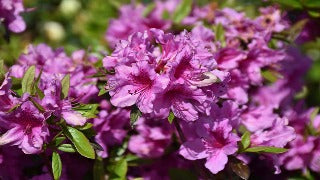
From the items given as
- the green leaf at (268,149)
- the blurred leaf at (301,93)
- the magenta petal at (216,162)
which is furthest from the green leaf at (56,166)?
the blurred leaf at (301,93)

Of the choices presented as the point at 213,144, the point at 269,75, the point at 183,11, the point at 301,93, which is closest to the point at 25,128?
the point at 213,144

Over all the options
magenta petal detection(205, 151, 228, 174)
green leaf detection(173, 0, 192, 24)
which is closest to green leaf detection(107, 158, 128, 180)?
magenta petal detection(205, 151, 228, 174)

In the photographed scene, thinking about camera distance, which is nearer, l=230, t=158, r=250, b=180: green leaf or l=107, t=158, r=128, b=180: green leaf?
l=230, t=158, r=250, b=180: green leaf

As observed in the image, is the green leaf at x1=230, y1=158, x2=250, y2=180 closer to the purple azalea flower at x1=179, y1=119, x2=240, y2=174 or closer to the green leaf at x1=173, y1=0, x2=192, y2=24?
the purple azalea flower at x1=179, y1=119, x2=240, y2=174

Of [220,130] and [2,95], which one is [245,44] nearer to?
[220,130]

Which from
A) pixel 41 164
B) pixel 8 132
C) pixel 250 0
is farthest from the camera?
pixel 250 0

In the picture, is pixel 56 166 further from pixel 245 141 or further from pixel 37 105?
pixel 245 141

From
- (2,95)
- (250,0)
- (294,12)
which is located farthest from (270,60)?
Answer: (2,95)

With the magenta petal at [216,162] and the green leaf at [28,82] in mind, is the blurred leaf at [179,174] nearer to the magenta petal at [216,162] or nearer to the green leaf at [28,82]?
the magenta petal at [216,162]
